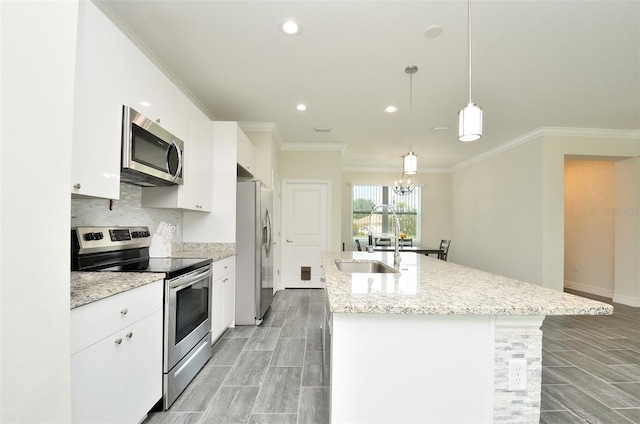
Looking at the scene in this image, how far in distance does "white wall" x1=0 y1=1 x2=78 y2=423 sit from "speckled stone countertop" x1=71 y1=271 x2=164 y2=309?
0.34 metres

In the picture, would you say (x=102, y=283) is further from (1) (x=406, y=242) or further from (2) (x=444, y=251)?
(1) (x=406, y=242)

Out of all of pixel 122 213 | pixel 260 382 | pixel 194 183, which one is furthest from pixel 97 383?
pixel 194 183

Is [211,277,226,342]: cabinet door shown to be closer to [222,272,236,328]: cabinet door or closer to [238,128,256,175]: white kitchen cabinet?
[222,272,236,328]: cabinet door

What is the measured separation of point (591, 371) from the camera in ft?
7.53

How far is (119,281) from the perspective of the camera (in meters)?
1.41

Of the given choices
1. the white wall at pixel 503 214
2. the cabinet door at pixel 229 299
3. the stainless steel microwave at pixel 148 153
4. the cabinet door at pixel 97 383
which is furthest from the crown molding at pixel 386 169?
the cabinet door at pixel 97 383

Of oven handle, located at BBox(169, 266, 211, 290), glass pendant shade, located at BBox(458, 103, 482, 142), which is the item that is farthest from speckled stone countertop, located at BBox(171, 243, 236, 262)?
glass pendant shade, located at BBox(458, 103, 482, 142)

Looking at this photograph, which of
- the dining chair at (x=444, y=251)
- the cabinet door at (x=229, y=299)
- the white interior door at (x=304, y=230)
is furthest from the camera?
the dining chair at (x=444, y=251)

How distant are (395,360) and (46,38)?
1608mm

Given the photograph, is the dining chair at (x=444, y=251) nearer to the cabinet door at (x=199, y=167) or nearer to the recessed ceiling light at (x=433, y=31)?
the recessed ceiling light at (x=433, y=31)

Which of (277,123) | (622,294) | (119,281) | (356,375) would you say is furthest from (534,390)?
(622,294)

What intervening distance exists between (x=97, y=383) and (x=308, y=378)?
1.37 m

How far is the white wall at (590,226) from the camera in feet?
16.0

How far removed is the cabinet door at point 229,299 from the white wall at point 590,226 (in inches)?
246
